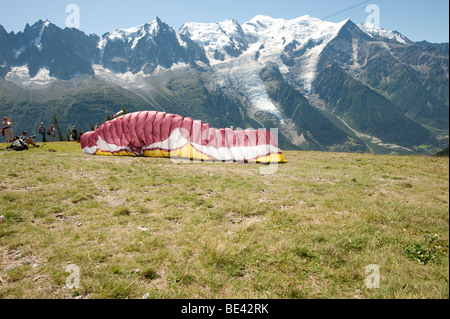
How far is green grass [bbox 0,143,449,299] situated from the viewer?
5.00 meters

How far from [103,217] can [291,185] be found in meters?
9.58

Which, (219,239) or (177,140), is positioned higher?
(177,140)

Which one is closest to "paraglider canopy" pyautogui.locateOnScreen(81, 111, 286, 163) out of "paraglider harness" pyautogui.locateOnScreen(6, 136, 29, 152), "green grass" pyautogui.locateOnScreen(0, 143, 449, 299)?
"paraglider harness" pyautogui.locateOnScreen(6, 136, 29, 152)

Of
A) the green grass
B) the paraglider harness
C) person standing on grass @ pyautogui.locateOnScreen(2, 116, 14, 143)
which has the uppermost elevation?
person standing on grass @ pyautogui.locateOnScreen(2, 116, 14, 143)

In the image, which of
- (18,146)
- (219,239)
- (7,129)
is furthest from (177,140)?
(7,129)

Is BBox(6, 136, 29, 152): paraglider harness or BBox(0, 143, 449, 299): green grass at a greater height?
BBox(6, 136, 29, 152): paraglider harness

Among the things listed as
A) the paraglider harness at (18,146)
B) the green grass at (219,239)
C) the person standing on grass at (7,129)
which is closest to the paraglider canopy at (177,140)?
the paraglider harness at (18,146)

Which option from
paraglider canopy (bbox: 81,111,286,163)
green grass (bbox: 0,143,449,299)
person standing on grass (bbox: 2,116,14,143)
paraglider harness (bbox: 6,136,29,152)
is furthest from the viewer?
person standing on grass (bbox: 2,116,14,143)

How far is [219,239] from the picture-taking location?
6727 millimetres

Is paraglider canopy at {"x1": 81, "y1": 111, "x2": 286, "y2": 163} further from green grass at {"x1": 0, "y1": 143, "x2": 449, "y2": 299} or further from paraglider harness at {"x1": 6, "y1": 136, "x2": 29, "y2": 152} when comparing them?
green grass at {"x1": 0, "y1": 143, "x2": 449, "y2": 299}

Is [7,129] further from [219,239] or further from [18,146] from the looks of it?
[219,239]

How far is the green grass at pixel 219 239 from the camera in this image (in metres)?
5.00

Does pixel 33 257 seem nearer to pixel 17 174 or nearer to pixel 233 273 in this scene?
pixel 233 273

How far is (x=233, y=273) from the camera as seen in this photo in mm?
5457
